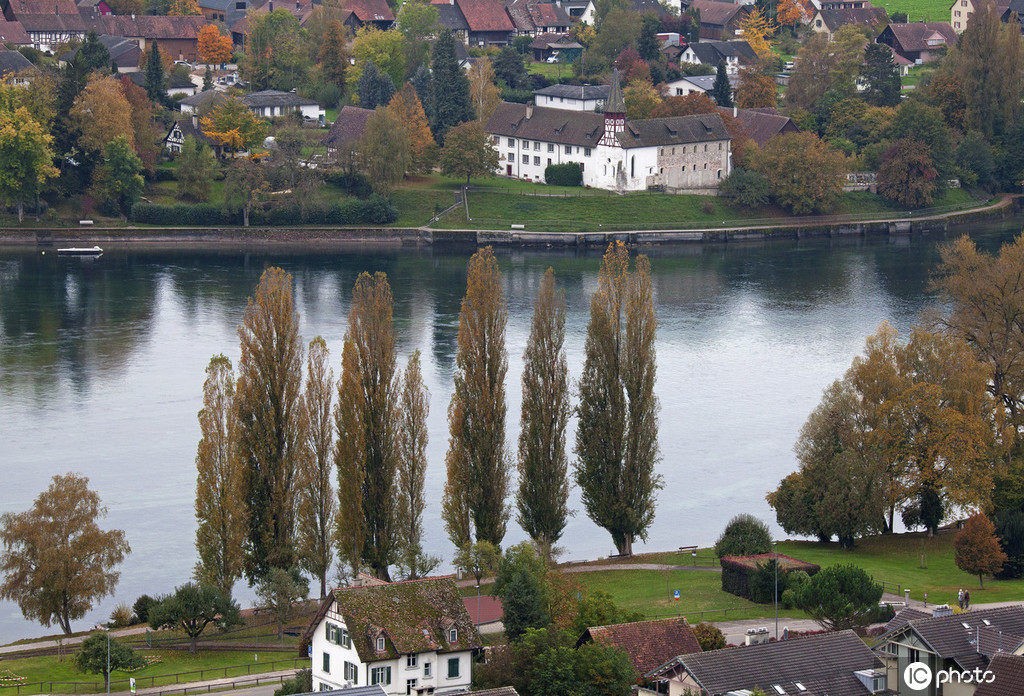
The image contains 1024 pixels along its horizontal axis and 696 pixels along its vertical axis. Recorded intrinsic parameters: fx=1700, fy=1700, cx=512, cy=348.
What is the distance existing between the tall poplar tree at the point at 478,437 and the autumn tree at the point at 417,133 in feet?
187

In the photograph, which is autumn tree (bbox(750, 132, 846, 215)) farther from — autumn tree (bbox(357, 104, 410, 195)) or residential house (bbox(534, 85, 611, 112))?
autumn tree (bbox(357, 104, 410, 195))

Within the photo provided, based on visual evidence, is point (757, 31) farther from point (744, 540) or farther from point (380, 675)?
point (380, 675)

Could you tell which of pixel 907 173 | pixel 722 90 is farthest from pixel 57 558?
pixel 722 90

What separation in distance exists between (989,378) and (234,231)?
56119 mm

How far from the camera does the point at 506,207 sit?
10269 centimetres

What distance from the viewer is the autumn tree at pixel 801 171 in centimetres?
10475

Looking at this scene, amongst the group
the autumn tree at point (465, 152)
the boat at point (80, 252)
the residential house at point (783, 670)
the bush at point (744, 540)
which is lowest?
the boat at point (80, 252)

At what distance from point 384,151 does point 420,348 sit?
31193 millimetres

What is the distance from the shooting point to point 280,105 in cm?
11394

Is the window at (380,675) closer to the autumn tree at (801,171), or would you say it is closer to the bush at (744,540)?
the bush at (744,540)

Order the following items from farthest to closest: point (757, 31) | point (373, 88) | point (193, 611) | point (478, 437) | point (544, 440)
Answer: point (757, 31), point (373, 88), point (544, 440), point (478, 437), point (193, 611)

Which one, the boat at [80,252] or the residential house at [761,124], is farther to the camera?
the residential house at [761,124]

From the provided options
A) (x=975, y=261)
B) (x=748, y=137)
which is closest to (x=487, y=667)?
(x=975, y=261)

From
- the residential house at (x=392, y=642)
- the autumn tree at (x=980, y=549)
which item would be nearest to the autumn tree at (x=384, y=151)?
the autumn tree at (x=980, y=549)
